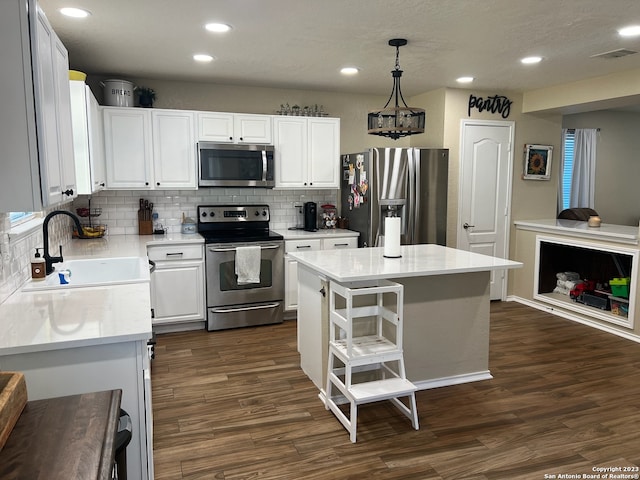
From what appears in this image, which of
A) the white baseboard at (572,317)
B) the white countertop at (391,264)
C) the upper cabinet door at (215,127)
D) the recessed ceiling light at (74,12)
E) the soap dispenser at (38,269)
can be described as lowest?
the white baseboard at (572,317)

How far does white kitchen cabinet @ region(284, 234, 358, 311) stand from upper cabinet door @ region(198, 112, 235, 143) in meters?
1.21

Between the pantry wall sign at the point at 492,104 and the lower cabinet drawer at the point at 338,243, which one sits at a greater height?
the pantry wall sign at the point at 492,104

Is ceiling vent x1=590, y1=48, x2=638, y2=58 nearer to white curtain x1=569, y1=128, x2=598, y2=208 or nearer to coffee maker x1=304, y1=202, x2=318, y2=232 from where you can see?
coffee maker x1=304, y1=202, x2=318, y2=232

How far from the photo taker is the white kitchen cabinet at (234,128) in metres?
4.65

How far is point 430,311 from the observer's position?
10.8 ft

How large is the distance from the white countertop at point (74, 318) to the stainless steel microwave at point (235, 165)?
7.31 ft

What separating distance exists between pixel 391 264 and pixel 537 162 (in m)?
3.46

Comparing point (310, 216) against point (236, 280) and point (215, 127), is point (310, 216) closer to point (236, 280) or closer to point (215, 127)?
point (236, 280)

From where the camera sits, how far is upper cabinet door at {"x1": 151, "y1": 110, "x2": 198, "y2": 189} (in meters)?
4.52

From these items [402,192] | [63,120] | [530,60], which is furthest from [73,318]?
[530,60]

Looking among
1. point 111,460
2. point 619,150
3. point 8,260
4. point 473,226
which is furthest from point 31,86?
point 619,150

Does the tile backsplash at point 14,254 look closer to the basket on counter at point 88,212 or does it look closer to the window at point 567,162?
the basket on counter at point 88,212

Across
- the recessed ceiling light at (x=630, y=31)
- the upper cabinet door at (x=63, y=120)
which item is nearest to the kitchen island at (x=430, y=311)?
the upper cabinet door at (x=63, y=120)

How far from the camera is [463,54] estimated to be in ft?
12.5
